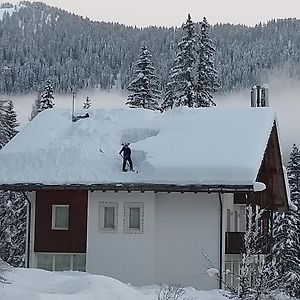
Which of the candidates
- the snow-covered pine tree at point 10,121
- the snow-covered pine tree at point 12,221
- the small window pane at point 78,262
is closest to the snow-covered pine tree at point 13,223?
the snow-covered pine tree at point 12,221

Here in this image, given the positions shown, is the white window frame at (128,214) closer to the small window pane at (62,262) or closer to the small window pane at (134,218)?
the small window pane at (134,218)

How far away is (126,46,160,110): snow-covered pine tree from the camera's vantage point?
156 ft

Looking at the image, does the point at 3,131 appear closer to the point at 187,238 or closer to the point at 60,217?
the point at 60,217

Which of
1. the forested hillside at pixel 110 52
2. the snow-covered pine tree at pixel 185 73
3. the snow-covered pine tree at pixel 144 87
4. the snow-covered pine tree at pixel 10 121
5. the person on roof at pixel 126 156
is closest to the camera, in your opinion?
the person on roof at pixel 126 156

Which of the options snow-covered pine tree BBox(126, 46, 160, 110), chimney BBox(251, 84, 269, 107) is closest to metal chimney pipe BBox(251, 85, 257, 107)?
chimney BBox(251, 84, 269, 107)

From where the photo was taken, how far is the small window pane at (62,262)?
27730mm

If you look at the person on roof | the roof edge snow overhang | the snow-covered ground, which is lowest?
the snow-covered ground

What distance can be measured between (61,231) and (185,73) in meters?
19.0

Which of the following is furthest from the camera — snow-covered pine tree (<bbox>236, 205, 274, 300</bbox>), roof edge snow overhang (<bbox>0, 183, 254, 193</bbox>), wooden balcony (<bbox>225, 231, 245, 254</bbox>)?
wooden balcony (<bbox>225, 231, 245, 254</bbox>)

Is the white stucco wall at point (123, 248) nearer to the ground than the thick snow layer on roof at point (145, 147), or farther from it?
nearer to the ground

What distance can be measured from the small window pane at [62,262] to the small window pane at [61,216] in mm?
1050

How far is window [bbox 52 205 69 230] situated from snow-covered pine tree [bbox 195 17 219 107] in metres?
17.5

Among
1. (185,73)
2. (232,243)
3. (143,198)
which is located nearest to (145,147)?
(143,198)

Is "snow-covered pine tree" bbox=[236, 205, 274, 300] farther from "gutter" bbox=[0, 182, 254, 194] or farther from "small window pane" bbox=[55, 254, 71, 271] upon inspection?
"small window pane" bbox=[55, 254, 71, 271]
